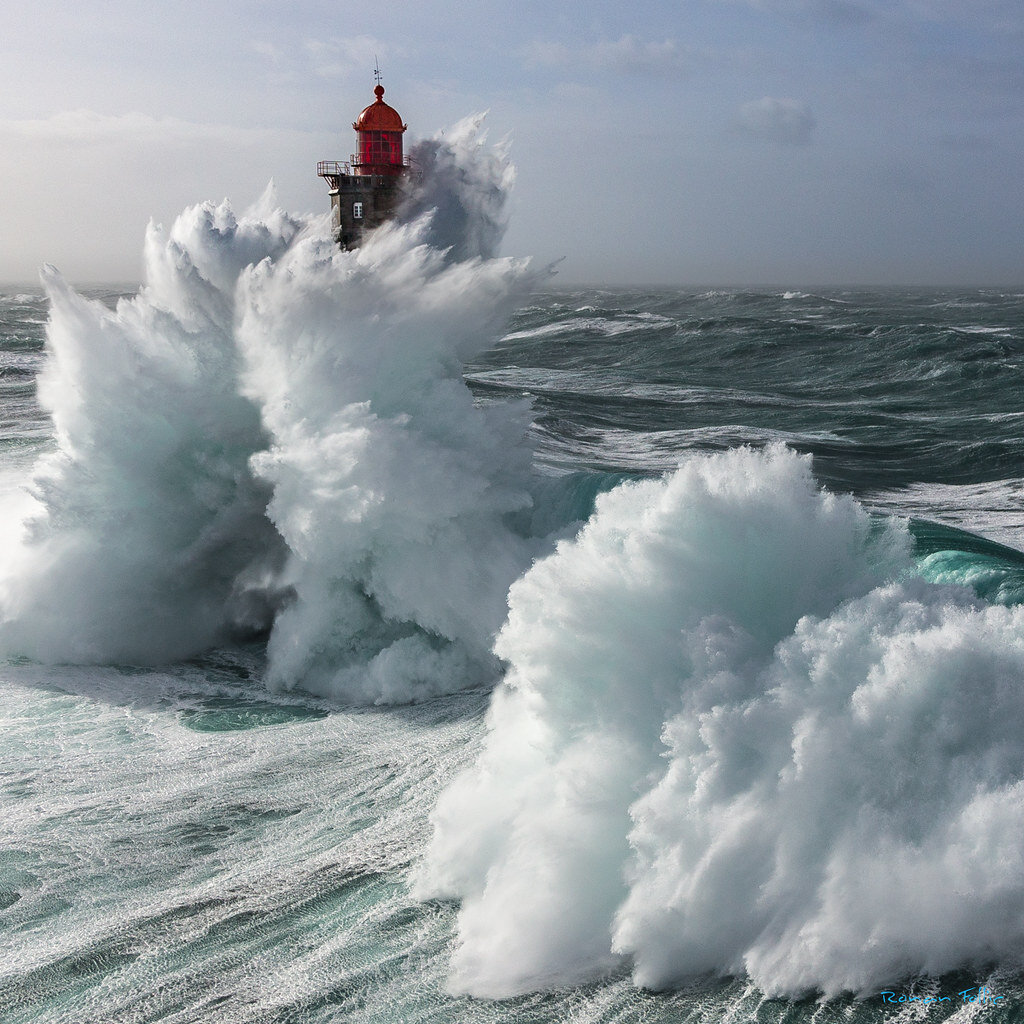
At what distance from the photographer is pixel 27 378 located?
1049 inches

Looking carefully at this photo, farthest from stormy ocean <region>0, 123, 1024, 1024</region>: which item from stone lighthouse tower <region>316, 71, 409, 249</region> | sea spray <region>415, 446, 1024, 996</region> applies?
stone lighthouse tower <region>316, 71, 409, 249</region>

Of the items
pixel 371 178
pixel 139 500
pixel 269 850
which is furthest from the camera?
pixel 371 178

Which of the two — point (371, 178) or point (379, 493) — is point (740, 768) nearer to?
point (379, 493)

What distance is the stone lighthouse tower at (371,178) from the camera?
798 inches

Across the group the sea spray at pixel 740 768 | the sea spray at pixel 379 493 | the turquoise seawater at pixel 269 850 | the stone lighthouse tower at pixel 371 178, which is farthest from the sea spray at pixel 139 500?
the stone lighthouse tower at pixel 371 178

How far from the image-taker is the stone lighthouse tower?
2028 cm

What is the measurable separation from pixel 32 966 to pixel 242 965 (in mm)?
1121

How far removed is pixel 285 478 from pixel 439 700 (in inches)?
110

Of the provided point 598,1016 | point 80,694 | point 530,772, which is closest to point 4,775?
point 80,694

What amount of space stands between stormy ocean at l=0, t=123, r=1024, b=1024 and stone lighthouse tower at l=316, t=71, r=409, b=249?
627 centimetres

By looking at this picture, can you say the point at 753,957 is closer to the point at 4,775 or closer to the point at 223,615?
the point at 4,775

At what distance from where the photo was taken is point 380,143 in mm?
20406

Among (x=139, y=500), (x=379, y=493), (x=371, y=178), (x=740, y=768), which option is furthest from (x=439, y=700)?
(x=371, y=178)

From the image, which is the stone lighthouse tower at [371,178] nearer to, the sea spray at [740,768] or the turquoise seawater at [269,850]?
the turquoise seawater at [269,850]
